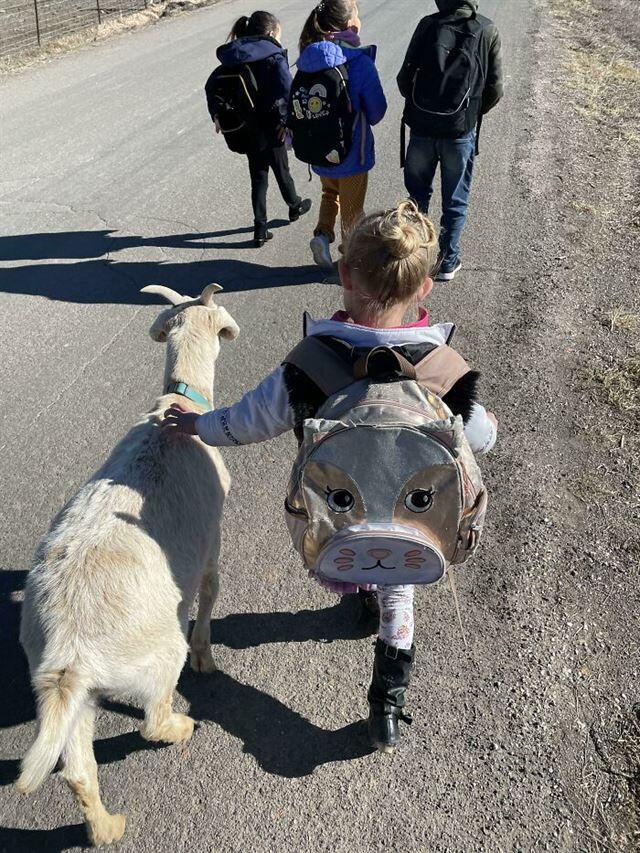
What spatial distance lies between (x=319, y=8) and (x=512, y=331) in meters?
2.98

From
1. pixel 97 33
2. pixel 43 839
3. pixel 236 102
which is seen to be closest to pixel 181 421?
pixel 43 839

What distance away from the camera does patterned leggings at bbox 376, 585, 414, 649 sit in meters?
2.76

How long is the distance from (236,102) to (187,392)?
387 cm

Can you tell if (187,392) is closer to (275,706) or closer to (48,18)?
(275,706)

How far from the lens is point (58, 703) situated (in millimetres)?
2215

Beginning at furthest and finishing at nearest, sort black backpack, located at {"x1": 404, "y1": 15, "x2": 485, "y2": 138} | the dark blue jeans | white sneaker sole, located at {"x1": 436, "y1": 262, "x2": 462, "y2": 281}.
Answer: white sneaker sole, located at {"x1": 436, "y1": 262, "x2": 462, "y2": 281}, the dark blue jeans, black backpack, located at {"x1": 404, "y1": 15, "x2": 485, "y2": 138}

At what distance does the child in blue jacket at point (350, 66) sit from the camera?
17.6 ft

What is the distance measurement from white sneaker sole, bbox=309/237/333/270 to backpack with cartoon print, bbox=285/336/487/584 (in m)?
3.97

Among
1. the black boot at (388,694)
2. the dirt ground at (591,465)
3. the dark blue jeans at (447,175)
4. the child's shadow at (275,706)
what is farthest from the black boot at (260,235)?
the black boot at (388,694)

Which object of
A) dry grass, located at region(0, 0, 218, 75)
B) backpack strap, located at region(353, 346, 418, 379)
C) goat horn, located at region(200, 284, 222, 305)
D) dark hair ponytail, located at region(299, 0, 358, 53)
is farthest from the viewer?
dry grass, located at region(0, 0, 218, 75)

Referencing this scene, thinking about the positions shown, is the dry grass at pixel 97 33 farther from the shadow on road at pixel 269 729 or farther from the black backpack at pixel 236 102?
the shadow on road at pixel 269 729

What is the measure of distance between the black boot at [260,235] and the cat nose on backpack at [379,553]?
512 cm

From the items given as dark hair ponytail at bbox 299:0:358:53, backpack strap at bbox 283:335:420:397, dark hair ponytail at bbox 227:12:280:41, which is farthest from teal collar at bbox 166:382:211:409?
dark hair ponytail at bbox 227:12:280:41

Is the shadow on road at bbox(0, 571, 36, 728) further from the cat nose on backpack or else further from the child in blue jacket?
the child in blue jacket
